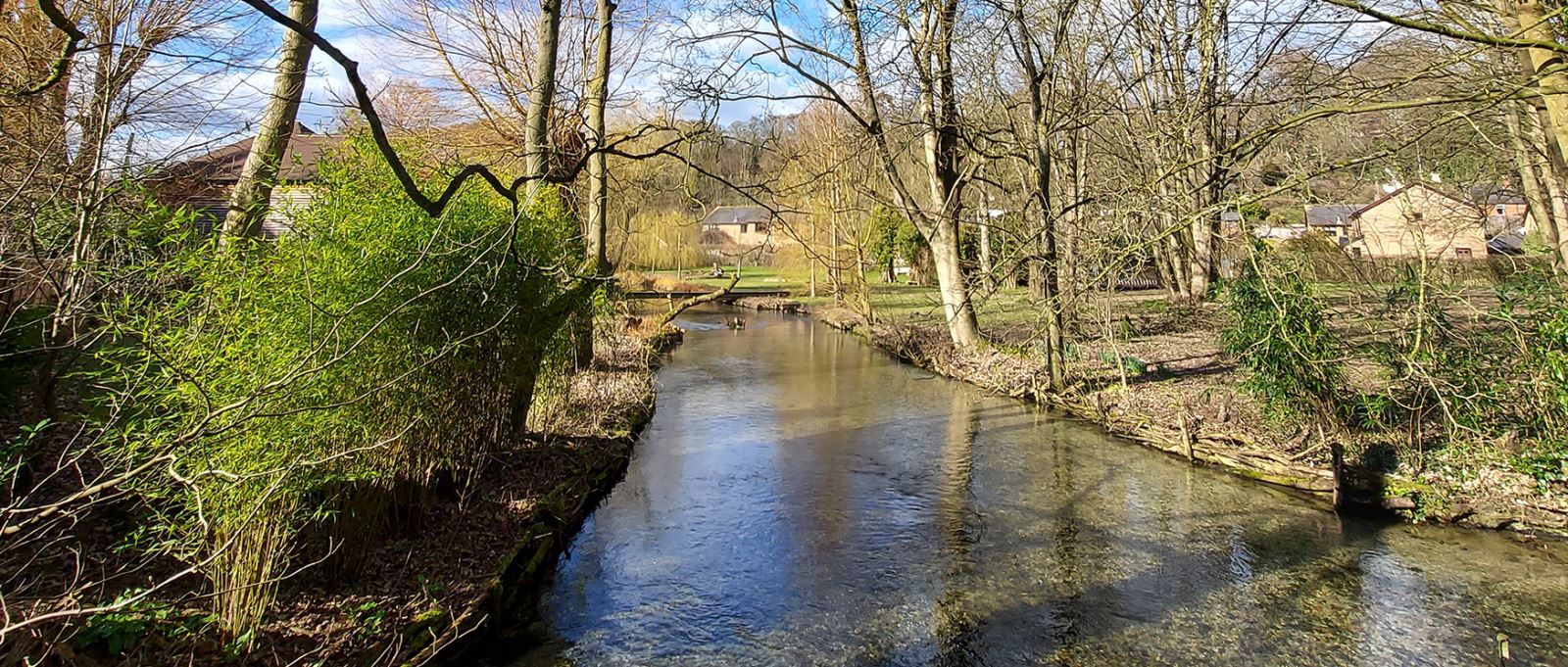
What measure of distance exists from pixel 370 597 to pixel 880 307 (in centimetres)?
2101

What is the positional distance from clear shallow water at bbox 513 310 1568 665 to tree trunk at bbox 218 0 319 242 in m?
3.29

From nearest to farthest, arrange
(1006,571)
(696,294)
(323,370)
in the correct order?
(323,370), (1006,571), (696,294)

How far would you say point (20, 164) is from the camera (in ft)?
18.0

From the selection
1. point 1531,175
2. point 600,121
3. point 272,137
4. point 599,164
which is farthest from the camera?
point 599,164

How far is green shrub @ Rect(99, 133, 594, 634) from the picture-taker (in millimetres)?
3795

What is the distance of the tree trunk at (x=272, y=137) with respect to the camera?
17.7ft

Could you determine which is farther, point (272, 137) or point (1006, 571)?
point (1006, 571)

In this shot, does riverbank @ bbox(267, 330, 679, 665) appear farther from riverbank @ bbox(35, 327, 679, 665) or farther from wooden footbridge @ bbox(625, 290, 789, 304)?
wooden footbridge @ bbox(625, 290, 789, 304)

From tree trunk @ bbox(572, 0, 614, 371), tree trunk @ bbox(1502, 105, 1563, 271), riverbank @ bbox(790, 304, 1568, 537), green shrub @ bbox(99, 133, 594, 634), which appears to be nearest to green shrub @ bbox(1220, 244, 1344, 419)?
riverbank @ bbox(790, 304, 1568, 537)

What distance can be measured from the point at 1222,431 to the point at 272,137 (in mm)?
9582

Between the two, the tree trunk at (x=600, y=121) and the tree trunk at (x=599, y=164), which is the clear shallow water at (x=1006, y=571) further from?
the tree trunk at (x=600, y=121)

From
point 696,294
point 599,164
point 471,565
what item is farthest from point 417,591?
point 696,294

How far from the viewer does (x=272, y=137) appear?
5.80 m

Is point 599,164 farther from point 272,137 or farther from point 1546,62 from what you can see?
point 1546,62
